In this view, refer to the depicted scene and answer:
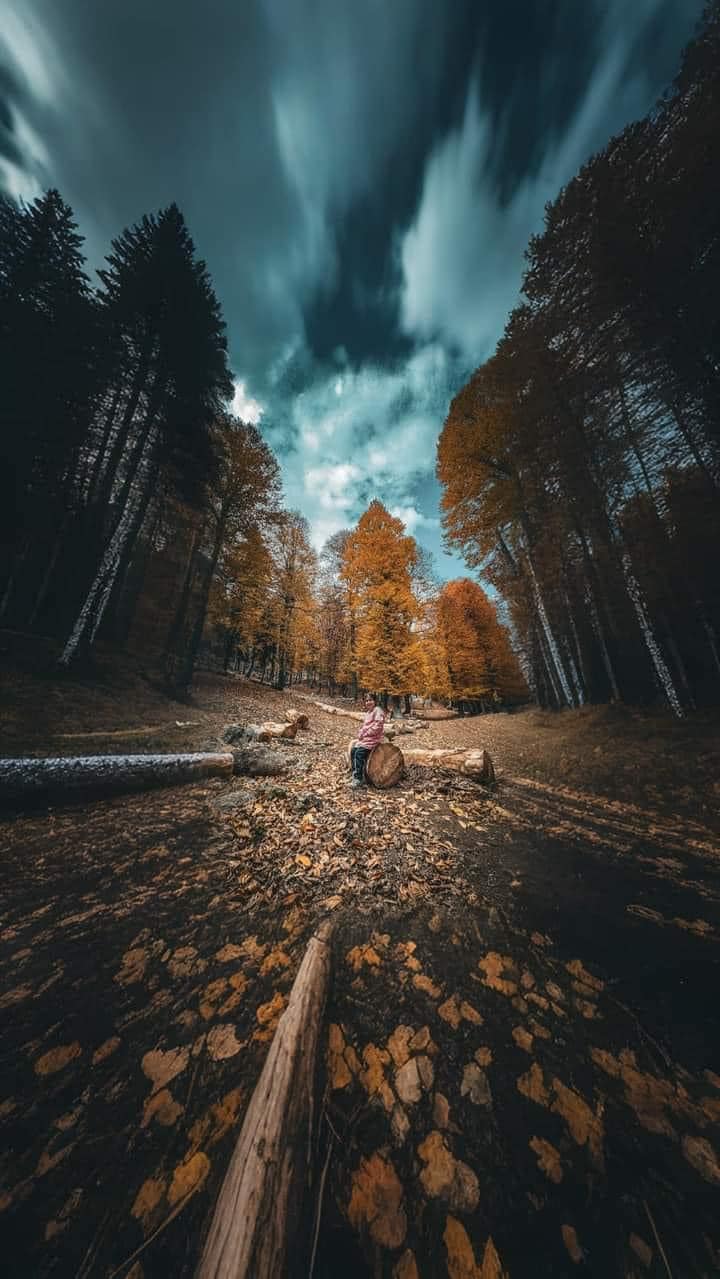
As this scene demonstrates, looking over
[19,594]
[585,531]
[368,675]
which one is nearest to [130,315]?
[19,594]

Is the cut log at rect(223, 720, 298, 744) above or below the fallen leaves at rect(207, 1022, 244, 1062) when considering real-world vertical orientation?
above

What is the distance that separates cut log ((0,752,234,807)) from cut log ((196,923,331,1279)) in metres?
4.49

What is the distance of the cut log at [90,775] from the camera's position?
4383 mm

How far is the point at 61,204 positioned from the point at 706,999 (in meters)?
21.6

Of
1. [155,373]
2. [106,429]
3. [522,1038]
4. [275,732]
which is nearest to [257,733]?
[275,732]

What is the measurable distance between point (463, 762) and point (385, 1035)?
15.9ft

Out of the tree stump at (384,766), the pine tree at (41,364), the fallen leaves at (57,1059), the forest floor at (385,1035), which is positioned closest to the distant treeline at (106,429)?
the pine tree at (41,364)

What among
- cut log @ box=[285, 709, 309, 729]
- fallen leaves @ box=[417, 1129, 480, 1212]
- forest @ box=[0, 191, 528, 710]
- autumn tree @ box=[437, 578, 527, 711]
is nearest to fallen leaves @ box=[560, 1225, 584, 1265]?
fallen leaves @ box=[417, 1129, 480, 1212]

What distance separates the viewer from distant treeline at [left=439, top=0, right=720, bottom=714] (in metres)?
5.96

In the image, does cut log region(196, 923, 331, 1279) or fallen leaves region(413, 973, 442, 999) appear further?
fallen leaves region(413, 973, 442, 999)

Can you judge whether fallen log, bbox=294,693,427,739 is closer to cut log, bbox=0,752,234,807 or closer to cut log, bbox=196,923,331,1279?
cut log, bbox=0,752,234,807

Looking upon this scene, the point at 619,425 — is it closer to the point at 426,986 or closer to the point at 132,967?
the point at 426,986

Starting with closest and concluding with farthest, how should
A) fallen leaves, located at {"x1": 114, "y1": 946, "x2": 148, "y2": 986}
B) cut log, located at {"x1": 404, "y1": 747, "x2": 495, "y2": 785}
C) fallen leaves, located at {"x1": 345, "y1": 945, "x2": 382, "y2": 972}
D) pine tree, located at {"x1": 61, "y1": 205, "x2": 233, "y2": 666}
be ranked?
1. fallen leaves, located at {"x1": 114, "y1": 946, "x2": 148, "y2": 986}
2. fallen leaves, located at {"x1": 345, "y1": 945, "x2": 382, "y2": 972}
3. cut log, located at {"x1": 404, "y1": 747, "x2": 495, "y2": 785}
4. pine tree, located at {"x1": 61, "y1": 205, "x2": 233, "y2": 666}

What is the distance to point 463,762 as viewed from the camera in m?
6.42
